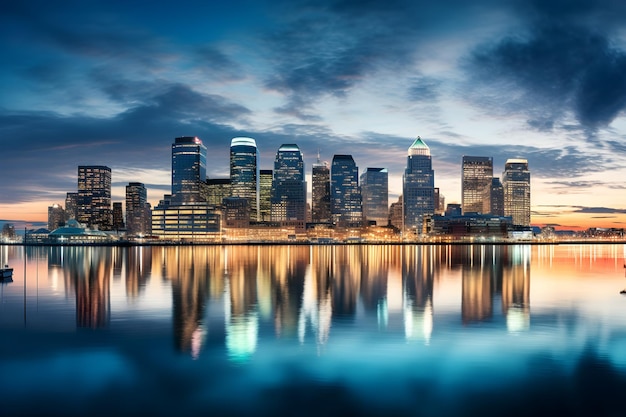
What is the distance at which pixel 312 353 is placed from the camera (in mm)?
26891

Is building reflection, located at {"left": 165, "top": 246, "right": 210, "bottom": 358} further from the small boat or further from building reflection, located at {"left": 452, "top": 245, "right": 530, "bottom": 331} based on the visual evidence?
the small boat

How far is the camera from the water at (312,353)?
1958 cm

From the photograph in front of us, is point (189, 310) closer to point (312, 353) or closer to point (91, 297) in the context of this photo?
point (91, 297)

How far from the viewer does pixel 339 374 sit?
75.7 ft

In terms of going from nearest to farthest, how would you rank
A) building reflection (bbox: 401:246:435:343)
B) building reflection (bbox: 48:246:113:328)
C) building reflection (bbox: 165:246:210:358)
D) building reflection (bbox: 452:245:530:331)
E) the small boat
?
1. building reflection (bbox: 165:246:210:358)
2. building reflection (bbox: 401:246:435:343)
3. building reflection (bbox: 48:246:113:328)
4. building reflection (bbox: 452:245:530:331)
5. the small boat

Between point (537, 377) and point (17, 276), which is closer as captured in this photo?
point (537, 377)

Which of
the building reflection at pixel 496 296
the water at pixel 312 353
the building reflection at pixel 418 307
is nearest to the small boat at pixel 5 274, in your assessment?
the water at pixel 312 353

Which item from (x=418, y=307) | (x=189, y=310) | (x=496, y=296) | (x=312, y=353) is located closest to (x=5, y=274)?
(x=189, y=310)

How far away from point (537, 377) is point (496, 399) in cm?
382

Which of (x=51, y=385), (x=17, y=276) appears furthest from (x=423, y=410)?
(x=17, y=276)

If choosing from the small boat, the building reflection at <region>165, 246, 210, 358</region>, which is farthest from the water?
the small boat

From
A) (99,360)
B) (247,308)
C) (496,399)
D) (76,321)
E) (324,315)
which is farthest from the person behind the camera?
(247,308)

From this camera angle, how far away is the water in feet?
64.2

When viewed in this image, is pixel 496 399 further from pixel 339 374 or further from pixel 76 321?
pixel 76 321
